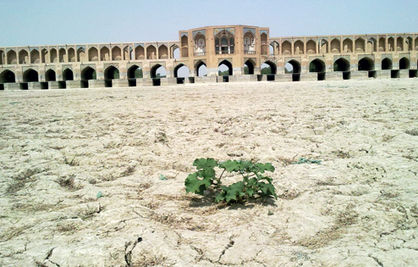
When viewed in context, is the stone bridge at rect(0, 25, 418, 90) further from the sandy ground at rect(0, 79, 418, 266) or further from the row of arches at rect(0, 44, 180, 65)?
the sandy ground at rect(0, 79, 418, 266)

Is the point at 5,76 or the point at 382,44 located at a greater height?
the point at 382,44

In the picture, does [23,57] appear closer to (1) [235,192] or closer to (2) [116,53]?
(2) [116,53]

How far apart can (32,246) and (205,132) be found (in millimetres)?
2547

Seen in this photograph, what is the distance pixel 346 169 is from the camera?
8.82 ft

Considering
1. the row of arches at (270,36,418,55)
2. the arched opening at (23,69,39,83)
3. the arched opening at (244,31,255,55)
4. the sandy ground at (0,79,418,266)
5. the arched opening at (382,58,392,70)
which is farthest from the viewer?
the row of arches at (270,36,418,55)

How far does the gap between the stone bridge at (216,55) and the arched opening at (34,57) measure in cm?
10

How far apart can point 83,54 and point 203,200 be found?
35.7 metres

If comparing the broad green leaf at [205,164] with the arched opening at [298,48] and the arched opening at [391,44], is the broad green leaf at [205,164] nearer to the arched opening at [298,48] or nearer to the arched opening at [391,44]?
the arched opening at [298,48]

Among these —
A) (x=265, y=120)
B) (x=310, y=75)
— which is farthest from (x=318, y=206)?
(x=310, y=75)

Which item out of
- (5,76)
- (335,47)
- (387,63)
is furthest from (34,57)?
(387,63)

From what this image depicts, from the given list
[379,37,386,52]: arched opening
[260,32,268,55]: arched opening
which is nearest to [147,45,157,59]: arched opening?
[260,32,268,55]: arched opening

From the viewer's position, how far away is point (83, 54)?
34125 millimetres

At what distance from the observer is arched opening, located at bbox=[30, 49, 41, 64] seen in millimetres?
33750

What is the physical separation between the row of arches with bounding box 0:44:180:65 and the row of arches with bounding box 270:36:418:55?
487 inches
